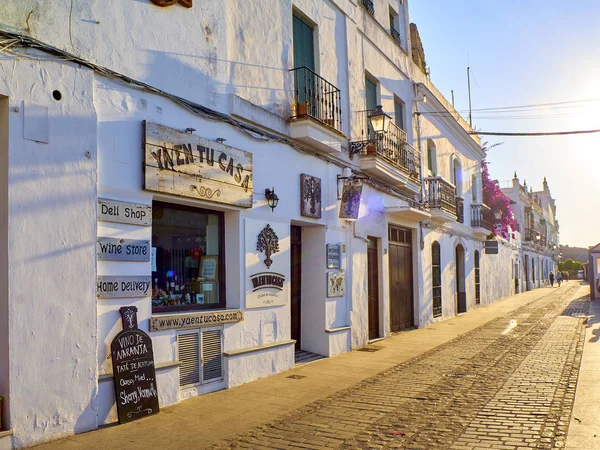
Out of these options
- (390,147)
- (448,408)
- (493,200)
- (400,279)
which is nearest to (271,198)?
(448,408)

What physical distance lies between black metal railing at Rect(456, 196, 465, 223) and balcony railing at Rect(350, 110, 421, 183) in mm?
4939

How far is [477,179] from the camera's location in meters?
24.0

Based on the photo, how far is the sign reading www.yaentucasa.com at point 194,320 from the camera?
650 cm

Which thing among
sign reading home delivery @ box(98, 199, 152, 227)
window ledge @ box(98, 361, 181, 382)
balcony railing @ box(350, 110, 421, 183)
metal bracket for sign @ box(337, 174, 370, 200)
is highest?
balcony railing @ box(350, 110, 421, 183)

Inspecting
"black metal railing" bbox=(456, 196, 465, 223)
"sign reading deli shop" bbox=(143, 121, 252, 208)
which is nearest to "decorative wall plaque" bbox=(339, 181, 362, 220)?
"sign reading deli shop" bbox=(143, 121, 252, 208)

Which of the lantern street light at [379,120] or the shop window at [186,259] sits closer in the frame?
the shop window at [186,259]

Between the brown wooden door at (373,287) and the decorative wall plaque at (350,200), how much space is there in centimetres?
162

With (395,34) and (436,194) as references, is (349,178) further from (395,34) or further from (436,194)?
(436,194)

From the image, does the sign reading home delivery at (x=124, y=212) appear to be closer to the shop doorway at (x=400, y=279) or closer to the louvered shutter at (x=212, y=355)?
the louvered shutter at (x=212, y=355)

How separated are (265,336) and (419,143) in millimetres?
9281

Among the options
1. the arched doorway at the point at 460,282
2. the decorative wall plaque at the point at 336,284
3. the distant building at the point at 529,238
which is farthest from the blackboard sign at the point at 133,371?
the distant building at the point at 529,238

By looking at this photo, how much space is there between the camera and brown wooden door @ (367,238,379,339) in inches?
491

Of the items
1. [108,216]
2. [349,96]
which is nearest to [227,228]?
[108,216]

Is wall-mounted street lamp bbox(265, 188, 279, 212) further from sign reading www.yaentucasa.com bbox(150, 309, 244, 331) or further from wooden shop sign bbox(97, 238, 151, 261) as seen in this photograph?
wooden shop sign bbox(97, 238, 151, 261)
